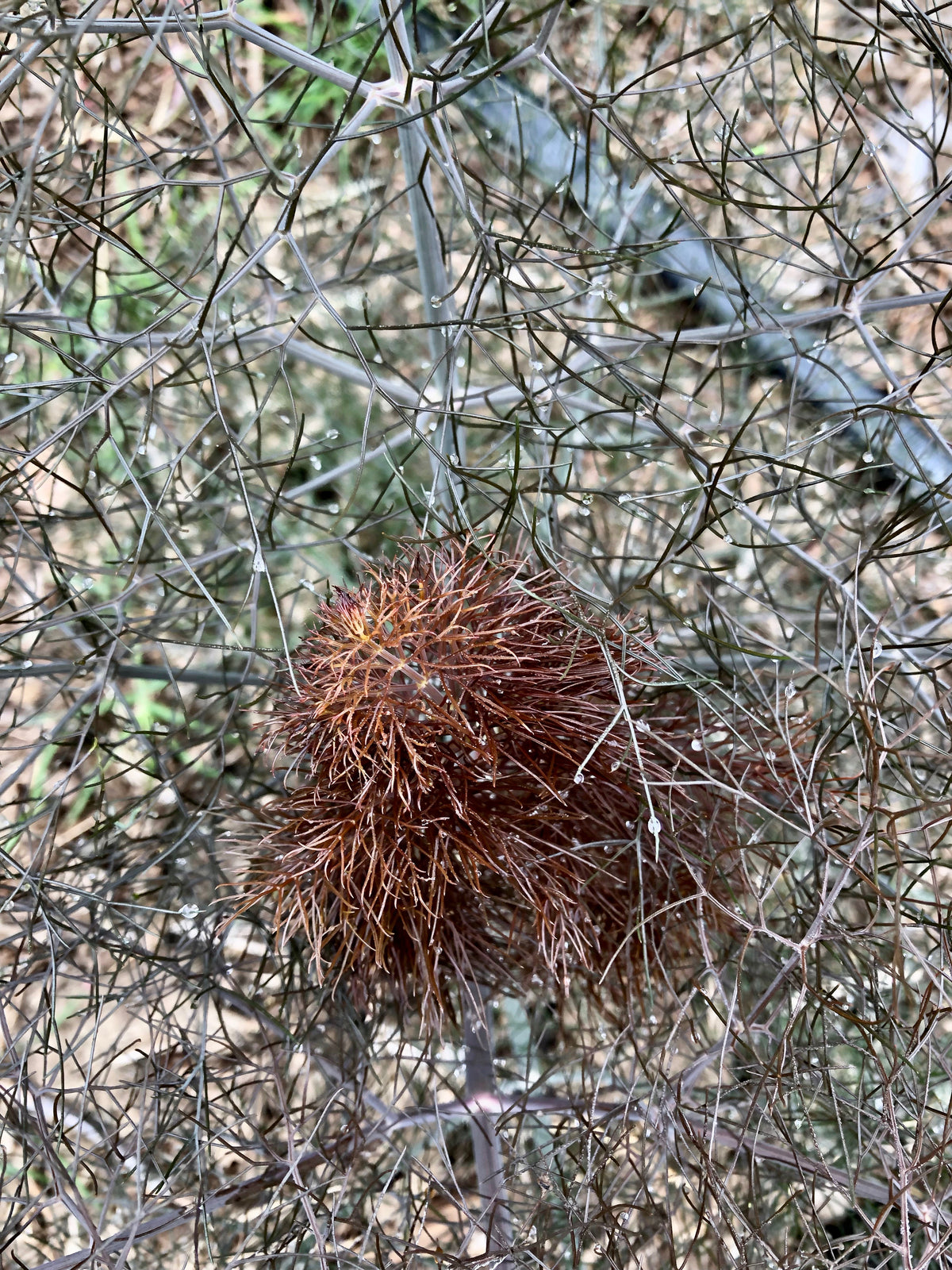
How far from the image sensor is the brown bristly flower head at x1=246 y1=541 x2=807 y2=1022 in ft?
1.62

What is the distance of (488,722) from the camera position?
20.3 inches

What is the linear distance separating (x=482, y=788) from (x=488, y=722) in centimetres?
3

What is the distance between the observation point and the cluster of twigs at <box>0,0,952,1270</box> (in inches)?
19.8

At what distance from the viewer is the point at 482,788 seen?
20.5 inches

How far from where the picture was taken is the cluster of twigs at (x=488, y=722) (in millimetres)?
503

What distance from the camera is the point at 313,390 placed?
1.02 meters

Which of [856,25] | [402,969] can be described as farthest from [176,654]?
[856,25]

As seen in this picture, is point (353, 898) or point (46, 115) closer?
point (46, 115)

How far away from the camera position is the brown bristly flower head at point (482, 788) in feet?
1.62

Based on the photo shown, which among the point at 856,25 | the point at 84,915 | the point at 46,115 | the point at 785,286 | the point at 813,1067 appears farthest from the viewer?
the point at 785,286

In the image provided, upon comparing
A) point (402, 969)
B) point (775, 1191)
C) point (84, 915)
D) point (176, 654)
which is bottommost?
point (775, 1191)

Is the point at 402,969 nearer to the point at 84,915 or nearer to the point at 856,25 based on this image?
the point at 84,915

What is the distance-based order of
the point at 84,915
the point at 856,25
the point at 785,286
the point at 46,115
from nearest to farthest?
the point at 46,115 < the point at 84,915 < the point at 856,25 < the point at 785,286

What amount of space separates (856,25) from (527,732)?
34.4 inches
